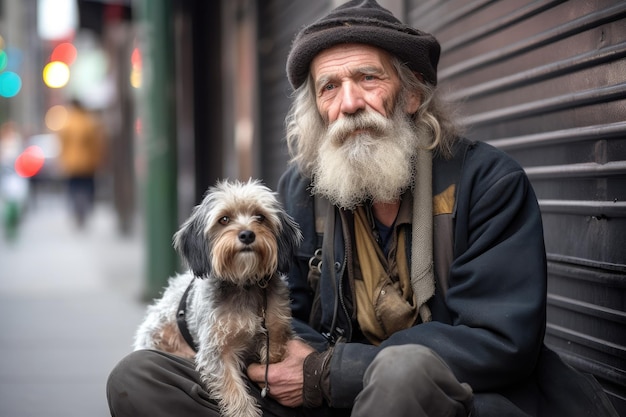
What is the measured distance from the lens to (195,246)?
2.85m

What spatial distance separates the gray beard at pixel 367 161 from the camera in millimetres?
2865

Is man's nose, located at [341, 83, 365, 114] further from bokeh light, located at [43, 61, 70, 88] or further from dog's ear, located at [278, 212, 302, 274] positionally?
bokeh light, located at [43, 61, 70, 88]

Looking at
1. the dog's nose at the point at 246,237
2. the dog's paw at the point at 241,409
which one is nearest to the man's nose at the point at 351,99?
the dog's nose at the point at 246,237

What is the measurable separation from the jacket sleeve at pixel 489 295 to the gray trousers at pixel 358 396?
192mm

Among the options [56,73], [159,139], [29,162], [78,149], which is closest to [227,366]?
[159,139]

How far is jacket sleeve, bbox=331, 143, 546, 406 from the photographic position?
2.41m

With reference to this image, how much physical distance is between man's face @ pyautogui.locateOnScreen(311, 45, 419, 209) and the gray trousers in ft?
2.56

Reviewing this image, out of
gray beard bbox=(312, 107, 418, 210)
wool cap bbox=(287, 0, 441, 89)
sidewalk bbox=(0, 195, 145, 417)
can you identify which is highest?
wool cap bbox=(287, 0, 441, 89)

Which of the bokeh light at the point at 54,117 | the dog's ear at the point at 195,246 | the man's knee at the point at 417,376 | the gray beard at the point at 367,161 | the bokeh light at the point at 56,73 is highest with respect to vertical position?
the bokeh light at the point at 54,117

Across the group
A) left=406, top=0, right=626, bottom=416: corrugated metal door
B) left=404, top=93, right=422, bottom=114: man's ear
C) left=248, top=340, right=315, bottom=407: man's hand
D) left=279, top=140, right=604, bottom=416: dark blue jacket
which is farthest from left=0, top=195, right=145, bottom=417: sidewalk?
left=406, top=0, right=626, bottom=416: corrugated metal door

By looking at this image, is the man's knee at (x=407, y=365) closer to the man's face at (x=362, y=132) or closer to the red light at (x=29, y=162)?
the man's face at (x=362, y=132)

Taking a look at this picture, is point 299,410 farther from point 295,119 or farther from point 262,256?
point 295,119

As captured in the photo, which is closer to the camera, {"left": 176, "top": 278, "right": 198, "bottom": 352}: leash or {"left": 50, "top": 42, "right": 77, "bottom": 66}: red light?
{"left": 176, "top": 278, "right": 198, "bottom": 352}: leash

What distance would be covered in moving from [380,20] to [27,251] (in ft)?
34.5
